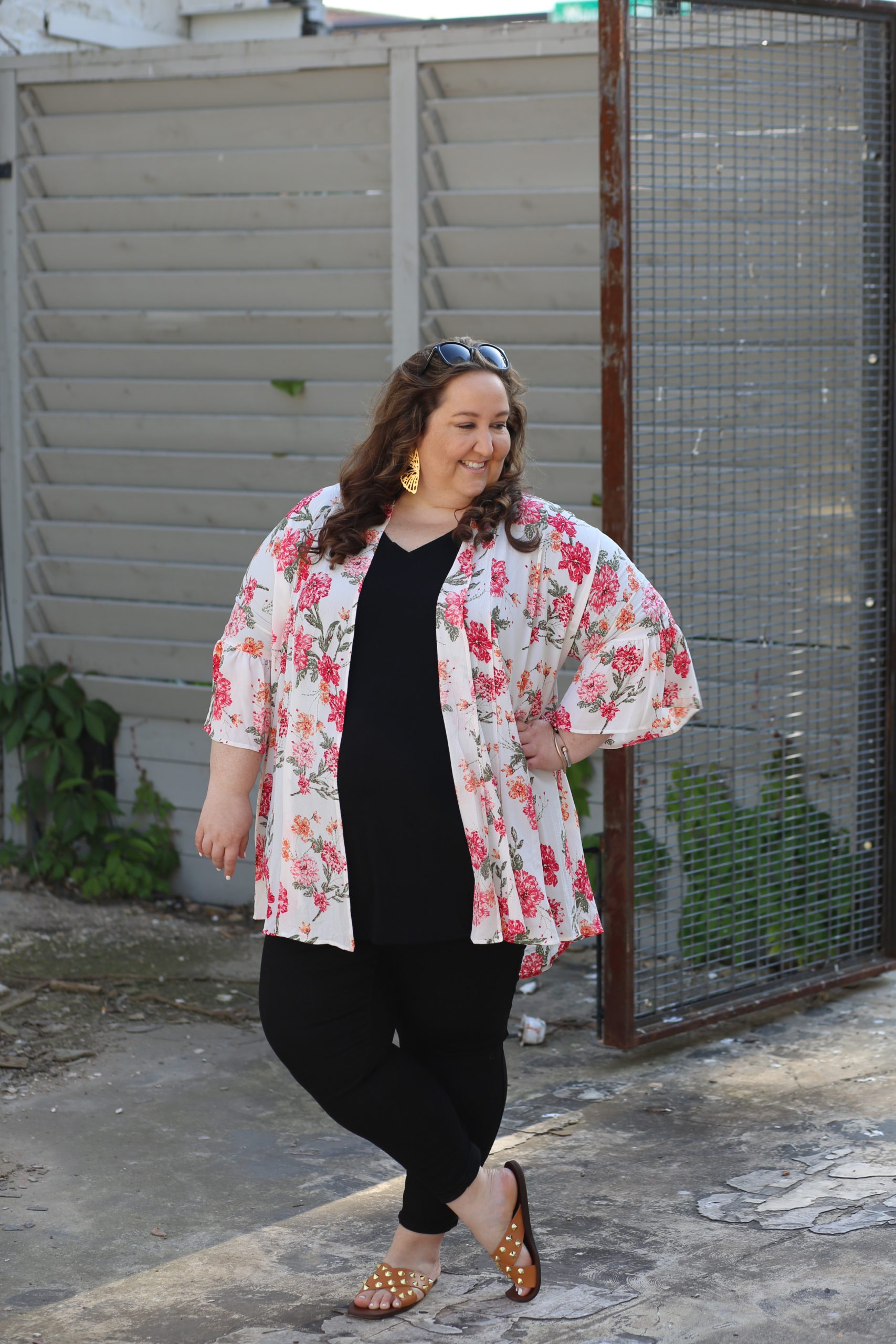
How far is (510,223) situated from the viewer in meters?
5.11

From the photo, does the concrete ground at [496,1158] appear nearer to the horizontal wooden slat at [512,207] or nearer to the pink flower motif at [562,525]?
the pink flower motif at [562,525]

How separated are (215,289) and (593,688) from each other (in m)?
3.20

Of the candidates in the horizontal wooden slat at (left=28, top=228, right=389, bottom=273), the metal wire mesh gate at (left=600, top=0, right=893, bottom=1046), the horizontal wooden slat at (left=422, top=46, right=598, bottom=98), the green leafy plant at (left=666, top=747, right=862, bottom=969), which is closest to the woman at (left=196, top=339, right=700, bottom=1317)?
the metal wire mesh gate at (left=600, top=0, right=893, bottom=1046)

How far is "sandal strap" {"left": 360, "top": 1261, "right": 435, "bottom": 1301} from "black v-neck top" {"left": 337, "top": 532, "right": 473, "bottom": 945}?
69 cm

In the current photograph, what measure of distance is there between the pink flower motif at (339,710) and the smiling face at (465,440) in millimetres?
405

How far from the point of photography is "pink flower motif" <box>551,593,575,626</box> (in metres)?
2.88

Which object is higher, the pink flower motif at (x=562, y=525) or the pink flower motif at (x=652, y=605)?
the pink flower motif at (x=562, y=525)

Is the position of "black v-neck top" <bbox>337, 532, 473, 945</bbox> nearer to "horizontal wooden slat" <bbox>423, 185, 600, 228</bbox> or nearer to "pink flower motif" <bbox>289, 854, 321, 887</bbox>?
"pink flower motif" <bbox>289, 854, 321, 887</bbox>

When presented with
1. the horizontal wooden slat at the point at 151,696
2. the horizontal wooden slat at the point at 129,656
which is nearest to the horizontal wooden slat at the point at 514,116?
the horizontal wooden slat at the point at 129,656

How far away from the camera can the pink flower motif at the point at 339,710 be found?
109 inches

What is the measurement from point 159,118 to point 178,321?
27.4 inches

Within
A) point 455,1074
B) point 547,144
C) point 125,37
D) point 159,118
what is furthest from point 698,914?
point 125,37

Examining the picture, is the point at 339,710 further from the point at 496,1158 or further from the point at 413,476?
the point at 496,1158

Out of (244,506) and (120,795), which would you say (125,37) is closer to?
(244,506)
